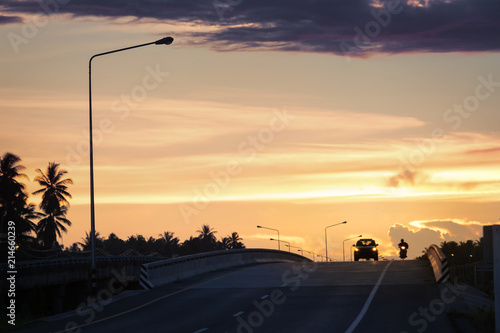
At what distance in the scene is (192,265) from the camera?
3922cm

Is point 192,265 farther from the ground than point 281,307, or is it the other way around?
point 192,265

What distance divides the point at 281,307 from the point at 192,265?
582 inches

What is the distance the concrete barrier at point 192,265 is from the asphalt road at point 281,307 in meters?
0.75

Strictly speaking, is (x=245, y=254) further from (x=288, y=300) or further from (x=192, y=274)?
(x=288, y=300)

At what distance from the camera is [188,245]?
154375 mm

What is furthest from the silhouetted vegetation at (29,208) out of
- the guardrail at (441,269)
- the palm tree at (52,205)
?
the guardrail at (441,269)

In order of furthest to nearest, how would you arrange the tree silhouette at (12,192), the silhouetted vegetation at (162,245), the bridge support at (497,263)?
the silhouetted vegetation at (162,245), the tree silhouette at (12,192), the bridge support at (497,263)

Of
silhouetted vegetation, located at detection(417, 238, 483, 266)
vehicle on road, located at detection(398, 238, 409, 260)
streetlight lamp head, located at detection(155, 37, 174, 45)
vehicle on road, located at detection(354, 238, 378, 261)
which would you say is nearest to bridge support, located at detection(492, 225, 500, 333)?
streetlight lamp head, located at detection(155, 37, 174, 45)

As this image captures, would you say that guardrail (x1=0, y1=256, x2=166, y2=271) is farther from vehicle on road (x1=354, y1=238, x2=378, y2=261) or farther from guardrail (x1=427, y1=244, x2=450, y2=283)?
guardrail (x1=427, y1=244, x2=450, y2=283)

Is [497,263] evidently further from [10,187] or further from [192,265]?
[10,187]

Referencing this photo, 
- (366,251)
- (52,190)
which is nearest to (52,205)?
(52,190)

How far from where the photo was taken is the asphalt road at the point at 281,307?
68.5 ft

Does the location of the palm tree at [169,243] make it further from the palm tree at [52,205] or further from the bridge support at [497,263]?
the bridge support at [497,263]

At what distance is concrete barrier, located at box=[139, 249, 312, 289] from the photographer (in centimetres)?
3303
